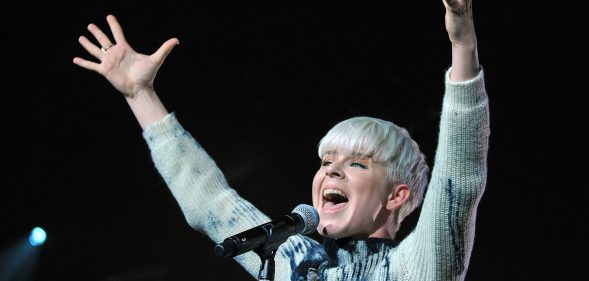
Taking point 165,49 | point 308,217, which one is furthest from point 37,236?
point 308,217

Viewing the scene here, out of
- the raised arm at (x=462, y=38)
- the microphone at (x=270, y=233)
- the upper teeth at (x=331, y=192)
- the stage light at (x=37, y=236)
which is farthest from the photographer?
the stage light at (x=37, y=236)

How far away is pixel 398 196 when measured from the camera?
169 centimetres

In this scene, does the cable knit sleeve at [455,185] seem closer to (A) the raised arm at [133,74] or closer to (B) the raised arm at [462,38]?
(B) the raised arm at [462,38]

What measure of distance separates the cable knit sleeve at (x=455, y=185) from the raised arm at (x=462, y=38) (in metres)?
0.02

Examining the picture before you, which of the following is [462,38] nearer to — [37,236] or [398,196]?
[398,196]

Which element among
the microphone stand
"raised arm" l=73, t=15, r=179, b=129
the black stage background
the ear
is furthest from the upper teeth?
the black stage background

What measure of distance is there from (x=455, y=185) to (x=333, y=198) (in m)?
0.34

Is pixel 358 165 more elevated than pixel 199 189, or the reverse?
pixel 358 165

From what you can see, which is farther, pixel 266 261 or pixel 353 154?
pixel 353 154

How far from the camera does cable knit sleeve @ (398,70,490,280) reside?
4.54 feet

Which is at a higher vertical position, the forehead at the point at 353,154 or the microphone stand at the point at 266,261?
the forehead at the point at 353,154

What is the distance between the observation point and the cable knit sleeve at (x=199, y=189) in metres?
1.83

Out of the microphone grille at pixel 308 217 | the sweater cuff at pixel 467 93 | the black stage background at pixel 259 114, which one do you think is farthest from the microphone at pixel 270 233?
the black stage background at pixel 259 114

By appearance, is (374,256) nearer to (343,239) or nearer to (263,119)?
(343,239)
